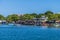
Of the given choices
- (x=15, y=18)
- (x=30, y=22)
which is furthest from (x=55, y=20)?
(x=15, y=18)

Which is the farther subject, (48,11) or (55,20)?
(48,11)

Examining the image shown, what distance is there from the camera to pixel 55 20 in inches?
5881

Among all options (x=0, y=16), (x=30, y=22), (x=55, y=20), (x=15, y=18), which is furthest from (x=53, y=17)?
(x=0, y=16)

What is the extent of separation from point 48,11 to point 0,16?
37.5 meters

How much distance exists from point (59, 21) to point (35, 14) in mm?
48745

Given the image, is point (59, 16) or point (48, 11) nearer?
point (59, 16)

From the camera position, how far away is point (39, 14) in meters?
191

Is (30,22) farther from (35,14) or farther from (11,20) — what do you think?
(35,14)

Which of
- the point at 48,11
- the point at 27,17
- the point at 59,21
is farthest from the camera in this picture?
the point at 48,11

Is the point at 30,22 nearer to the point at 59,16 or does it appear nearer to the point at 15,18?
the point at 59,16

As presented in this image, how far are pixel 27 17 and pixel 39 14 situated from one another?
25.7 metres

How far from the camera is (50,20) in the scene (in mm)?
149750

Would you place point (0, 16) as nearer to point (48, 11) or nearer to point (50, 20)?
point (48, 11)

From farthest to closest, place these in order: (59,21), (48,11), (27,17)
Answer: (48,11)
(27,17)
(59,21)
